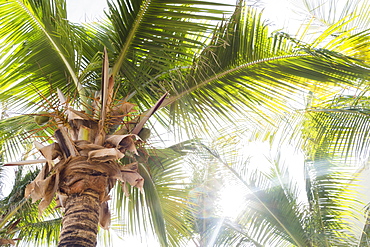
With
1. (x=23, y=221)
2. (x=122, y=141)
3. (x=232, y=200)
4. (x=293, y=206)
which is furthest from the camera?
(x=232, y=200)

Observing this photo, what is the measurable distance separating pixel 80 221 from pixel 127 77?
1711mm

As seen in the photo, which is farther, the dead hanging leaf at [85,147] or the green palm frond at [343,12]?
the green palm frond at [343,12]

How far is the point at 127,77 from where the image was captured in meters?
3.87

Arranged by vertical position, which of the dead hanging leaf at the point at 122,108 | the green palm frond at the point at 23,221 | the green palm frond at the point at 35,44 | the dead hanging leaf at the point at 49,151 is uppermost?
the green palm frond at the point at 35,44

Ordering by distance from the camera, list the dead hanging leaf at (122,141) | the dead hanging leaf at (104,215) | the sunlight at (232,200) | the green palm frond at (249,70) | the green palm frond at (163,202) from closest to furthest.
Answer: the dead hanging leaf at (122,141) < the dead hanging leaf at (104,215) < the green palm frond at (249,70) < the green palm frond at (163,202) < the sunlight at (232,200)

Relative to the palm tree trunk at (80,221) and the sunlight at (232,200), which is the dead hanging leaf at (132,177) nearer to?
the palm tree trunk at (80,221)

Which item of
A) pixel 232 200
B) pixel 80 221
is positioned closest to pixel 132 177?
pixel 80 221

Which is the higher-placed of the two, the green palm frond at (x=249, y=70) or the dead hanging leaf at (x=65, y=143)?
the green palm frond at (x=249, y=70)

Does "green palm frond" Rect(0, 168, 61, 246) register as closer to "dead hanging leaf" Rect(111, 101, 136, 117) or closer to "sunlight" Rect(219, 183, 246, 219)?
"sunlight" Rect(219, 183, 246, 219)

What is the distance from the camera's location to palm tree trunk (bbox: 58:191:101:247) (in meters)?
2.55

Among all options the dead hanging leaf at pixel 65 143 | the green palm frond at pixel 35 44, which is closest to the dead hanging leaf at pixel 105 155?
the dead hanging leaf at pixel 65 143

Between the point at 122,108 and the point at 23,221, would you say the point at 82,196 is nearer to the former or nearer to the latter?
the point at 122,108

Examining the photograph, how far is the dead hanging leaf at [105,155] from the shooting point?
2.84 metres

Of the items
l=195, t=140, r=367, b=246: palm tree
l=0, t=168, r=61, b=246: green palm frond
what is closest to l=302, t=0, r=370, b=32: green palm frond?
l=195, t=140, r=367, b=246: palm tree
